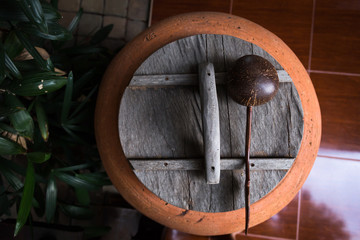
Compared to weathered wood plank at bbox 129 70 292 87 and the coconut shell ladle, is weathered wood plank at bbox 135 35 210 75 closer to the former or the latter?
weathered wood plank at bbox 129 70 292 87

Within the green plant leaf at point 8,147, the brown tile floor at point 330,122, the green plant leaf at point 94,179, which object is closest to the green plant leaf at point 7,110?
the green plant leaf at point 8,147

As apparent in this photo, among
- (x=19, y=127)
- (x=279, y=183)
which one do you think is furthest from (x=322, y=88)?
(x=19, y=127)

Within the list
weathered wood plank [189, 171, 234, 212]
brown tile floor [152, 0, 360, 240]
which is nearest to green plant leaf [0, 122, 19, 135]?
weathered wood plank [189, 171, 234, 212]

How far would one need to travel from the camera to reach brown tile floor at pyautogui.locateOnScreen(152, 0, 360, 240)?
2.04 meters

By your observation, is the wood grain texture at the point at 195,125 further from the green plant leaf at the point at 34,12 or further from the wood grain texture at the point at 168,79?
the green plant leaf at the point at 34,12

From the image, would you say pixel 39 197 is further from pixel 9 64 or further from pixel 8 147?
pixel 9 64

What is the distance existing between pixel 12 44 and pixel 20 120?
0.36m

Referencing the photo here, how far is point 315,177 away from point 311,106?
3.53 feet

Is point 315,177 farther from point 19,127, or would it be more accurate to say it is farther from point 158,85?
point 19,127

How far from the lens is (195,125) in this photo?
3.68ft

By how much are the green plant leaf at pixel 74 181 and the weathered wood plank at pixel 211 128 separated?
81cm

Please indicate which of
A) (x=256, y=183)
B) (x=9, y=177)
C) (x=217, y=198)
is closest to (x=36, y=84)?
(x=9, y=177)

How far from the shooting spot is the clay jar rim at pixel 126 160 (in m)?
1.16

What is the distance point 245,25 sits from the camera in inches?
47.3
